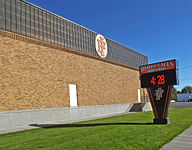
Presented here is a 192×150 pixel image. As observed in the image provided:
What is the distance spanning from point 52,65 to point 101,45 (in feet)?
30.2

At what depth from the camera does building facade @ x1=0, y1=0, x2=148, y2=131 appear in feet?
44.7

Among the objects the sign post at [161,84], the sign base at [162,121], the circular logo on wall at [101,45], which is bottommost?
the sign base at [162,121]

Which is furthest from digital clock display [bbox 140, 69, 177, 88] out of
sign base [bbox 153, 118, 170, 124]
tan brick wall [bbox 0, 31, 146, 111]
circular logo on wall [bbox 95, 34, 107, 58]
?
circular logo on wall [bbox 95, 34, 107, 58]

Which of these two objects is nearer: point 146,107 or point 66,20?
point 66,20

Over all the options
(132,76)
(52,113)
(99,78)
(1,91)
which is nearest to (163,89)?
(52,113)

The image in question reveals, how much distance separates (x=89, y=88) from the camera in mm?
21250

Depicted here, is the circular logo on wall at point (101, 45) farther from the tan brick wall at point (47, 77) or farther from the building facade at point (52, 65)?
the tan brick wall at point (47, 77)

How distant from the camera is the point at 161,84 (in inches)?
450

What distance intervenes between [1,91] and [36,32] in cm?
590

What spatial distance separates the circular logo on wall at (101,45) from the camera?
2358 centimetres

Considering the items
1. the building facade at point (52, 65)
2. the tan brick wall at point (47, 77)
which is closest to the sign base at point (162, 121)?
the building facade at point (52, 65)

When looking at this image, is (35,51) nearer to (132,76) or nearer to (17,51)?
(17,51)

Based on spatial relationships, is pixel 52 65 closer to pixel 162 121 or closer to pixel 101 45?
pixel 101 45

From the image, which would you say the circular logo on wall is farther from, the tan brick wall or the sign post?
the sign post
